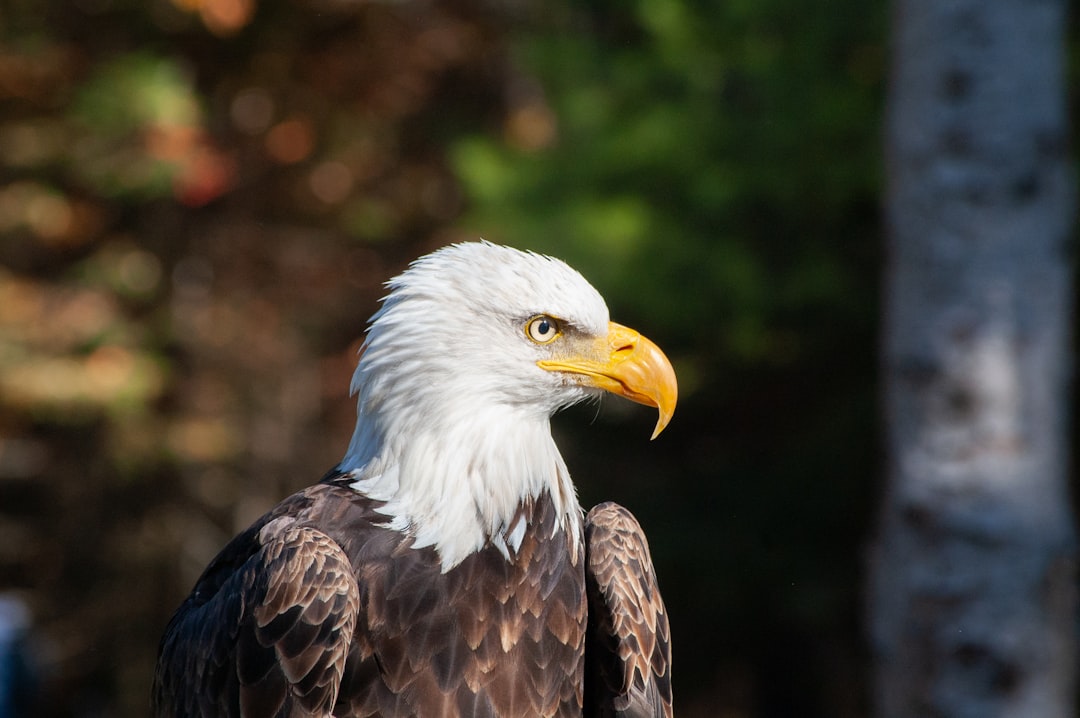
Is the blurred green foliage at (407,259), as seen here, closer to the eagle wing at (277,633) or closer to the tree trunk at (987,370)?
the tree trunk at (987,370)

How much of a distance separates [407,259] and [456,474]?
7279 mm

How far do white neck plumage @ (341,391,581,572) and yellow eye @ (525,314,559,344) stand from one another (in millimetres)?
179

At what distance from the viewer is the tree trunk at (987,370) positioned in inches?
167

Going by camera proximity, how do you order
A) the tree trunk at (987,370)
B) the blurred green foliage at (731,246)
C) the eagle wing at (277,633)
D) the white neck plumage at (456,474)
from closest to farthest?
the eagle wing at (277,633), the white neck plumage at (456,474), the tree trunk at (987,370), the blurred green foliage at (731,246)

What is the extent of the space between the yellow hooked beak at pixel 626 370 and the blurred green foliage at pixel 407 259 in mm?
2781

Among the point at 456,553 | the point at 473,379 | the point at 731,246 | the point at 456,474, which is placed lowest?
the point at 456,553

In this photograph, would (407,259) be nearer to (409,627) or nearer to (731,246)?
(731,246)

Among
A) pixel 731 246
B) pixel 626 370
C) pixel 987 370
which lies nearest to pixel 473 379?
pixel 626 370

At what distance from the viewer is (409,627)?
2.60m

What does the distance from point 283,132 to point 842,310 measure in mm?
4953

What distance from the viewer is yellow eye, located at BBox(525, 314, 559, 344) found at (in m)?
2.80

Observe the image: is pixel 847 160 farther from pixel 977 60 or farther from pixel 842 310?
pixel 977 60

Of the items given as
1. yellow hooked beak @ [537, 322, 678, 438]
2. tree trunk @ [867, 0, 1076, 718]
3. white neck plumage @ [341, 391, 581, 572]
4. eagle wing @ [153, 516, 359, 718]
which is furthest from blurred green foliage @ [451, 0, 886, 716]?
eagle wing @ [153, 516, 359, 718]

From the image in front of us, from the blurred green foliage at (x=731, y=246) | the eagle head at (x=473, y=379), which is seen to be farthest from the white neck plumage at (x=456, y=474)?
the blurred green foliage at (x=731, y=246)
